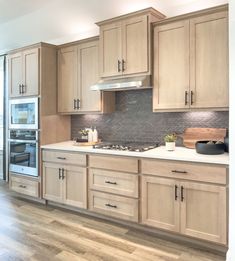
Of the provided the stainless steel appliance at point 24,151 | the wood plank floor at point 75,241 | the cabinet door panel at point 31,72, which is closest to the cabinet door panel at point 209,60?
the wood plank floor at point 75,241

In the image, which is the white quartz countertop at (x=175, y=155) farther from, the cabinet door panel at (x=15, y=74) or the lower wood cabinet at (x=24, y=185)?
the cabinet door panel at (x=15, y=74)

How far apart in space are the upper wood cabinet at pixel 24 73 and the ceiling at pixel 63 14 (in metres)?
0.57

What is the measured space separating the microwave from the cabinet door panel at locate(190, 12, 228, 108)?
2.30 meters

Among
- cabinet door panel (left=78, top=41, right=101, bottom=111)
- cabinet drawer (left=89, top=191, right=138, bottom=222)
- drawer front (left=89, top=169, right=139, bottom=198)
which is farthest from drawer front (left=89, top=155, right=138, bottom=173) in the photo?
cabinet door panel (left=78, top=41, right=101, bottom=111)

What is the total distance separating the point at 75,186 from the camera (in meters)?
3.27

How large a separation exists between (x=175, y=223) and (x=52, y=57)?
9.73 ft

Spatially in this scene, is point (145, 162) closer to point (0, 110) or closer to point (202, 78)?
point (202, 78)

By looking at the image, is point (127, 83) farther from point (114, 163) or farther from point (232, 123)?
point (232, 123)

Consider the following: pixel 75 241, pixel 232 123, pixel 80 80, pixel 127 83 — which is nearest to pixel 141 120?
pixel 127 83

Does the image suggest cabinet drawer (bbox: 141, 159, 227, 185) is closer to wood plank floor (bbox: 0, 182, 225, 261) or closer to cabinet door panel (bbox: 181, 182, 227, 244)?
cabinet door panel (bbox: 181, 182, 227, 244)

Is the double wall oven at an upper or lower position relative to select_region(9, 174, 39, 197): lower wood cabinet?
upper

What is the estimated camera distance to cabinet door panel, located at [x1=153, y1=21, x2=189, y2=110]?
2.76 meters

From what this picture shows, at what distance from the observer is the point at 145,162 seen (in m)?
2.69

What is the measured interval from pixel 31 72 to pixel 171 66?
215 centimetres
